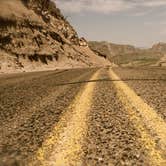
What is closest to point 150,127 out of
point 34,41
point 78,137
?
point 78,137

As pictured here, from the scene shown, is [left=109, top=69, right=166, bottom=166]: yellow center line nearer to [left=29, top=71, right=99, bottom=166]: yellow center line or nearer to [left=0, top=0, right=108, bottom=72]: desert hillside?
[left=29, top=71, right=99, bottom=166]: yellow center line

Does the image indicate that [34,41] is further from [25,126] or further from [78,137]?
[78,137]

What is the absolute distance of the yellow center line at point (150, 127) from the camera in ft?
11.2

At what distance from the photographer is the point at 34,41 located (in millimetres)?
58594

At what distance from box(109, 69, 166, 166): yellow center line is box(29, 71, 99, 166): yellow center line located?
0.74 meters

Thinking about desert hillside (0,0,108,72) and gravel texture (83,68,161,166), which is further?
desert hillside (0,0,108,72)

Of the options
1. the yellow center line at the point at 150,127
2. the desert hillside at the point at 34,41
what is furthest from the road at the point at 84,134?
the desert hillside at the point at 34,41

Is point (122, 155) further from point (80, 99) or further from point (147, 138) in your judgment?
point (80, 99)

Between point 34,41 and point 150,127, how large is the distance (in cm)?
5543

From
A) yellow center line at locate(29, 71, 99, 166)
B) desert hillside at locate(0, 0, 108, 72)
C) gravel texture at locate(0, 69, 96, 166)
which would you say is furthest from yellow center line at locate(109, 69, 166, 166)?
desert hillside at locate(0, 0, 108, 72)

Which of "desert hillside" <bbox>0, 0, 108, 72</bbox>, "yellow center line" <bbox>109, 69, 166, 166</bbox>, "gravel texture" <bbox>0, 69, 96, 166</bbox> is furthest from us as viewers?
"desert hillside" <bbox>0, 0, 108, 72</bbox>

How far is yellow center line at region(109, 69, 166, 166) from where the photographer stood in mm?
3406

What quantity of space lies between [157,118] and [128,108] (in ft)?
3.47

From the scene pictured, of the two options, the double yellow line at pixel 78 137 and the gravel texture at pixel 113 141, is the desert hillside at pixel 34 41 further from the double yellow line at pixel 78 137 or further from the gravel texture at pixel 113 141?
the gravel texture at pixel 113 141
